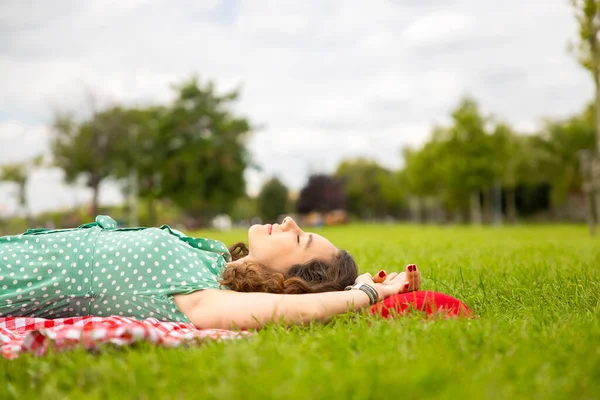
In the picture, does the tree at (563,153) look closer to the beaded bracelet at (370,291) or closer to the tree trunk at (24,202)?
the tree trunk at (24,202)

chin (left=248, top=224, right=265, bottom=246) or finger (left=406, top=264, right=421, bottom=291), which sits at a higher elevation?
chin (left=248, top=224, right=265, bottom=246)

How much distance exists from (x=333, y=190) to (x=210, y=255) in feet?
171

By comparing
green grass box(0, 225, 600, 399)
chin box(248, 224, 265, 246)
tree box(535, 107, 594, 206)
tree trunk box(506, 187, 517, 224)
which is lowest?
tree trunk box(506, 187, 517, 224)

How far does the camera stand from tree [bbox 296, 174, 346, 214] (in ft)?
181

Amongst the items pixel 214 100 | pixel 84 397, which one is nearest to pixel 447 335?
pixel 84 397

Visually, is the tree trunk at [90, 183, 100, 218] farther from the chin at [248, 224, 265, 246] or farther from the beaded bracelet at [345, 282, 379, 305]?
the beaded bracelet at [345, 282, 379, 305]

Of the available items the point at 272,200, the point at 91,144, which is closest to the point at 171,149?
the point at 91,144

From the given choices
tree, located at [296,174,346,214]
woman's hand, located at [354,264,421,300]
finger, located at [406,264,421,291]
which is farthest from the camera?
tree, located at [296,174,346,214]

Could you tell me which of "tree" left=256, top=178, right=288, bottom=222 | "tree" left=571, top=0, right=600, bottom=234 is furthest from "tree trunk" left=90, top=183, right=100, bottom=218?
"tree" left=571, top=0, right=600, bottom=234

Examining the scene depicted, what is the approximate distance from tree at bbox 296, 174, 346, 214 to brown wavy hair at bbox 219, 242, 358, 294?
5150cm

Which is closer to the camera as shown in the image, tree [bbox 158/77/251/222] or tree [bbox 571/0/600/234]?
tree [bbox 571/0/600/234]

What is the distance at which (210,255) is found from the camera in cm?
365

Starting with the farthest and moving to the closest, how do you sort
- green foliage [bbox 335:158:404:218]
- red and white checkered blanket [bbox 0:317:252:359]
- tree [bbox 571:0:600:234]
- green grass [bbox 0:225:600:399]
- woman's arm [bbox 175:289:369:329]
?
green foliage [bbox 335:158:404:218] → tree [bbox 571:0:600:234] → woman's arm [bbox 175:289:369:329] → red and white checkered blanket [bbox 0:317:252:359] → green grass [bbox 0:225:600:399]

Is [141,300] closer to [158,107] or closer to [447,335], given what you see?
[447,335]
